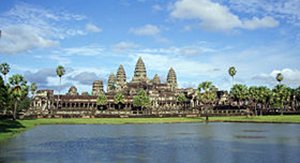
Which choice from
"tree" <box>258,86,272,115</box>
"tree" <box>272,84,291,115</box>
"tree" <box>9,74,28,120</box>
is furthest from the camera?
"tree" <box>258,86,272,115</box>

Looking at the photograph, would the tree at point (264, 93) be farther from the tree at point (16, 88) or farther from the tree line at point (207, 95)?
the tree at point (16, 88)

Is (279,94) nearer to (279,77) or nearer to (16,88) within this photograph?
(279,77)

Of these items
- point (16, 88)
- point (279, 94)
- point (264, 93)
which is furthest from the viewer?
point (264, 93)

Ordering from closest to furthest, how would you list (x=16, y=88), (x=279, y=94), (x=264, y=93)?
(x=16, y=88), (x=279, y=94), (x=264, y=93)

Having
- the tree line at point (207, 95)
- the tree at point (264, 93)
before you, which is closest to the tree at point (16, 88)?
the tree line at point (207, 95)

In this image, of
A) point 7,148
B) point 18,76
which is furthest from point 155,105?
point 7,148

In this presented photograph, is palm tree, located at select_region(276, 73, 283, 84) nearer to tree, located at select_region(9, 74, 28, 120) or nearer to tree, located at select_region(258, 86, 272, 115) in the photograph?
tree, located at select_region(258, 86, 272, 115)

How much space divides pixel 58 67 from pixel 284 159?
362 feet

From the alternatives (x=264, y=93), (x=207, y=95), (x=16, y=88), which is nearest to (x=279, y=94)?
(x=264, y=93)

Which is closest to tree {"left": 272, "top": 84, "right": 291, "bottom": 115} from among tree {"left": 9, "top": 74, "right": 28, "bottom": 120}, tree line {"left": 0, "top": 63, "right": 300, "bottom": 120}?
tree line {"left": 0, "top": 63, "right": 300, "bottom": 120}

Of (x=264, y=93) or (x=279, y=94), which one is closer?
(x=279, y=94)

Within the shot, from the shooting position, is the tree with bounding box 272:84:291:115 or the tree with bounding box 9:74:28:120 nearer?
the tree with bounding box 9:74:28:120

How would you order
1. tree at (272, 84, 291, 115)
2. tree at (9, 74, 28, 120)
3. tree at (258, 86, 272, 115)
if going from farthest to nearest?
tree at (258, 86, 272, 115) → tree at (272, 84, 291, 115) → tree at (9, 74, 28, 120)

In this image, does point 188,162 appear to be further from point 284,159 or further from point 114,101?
point 114,101
